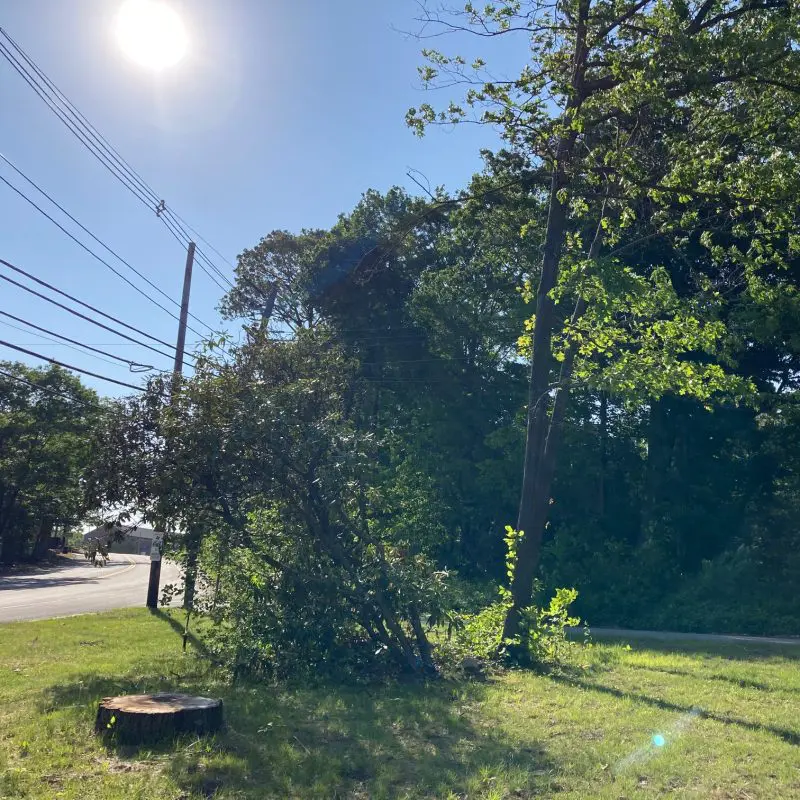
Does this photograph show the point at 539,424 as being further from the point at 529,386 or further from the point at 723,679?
the point at 723,679

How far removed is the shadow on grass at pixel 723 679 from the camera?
935 centimetres

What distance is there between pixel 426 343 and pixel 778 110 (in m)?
20.2

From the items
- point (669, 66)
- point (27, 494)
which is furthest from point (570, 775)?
point (27, 494)

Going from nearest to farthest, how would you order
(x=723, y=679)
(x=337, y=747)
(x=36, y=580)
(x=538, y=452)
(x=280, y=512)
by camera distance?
(x=337, y=747) < (x=280, y=512) < (x=723, y=679) < (x=538, y=452) < (x=36, y=580)

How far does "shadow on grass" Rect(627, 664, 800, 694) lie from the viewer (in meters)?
9.35

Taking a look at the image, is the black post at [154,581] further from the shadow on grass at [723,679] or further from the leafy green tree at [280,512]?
the shadow on grass at [723,679]

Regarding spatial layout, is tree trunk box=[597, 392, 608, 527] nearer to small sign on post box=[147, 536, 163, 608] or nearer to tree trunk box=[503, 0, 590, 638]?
small sign on post box=[147, 536, 163, 608]

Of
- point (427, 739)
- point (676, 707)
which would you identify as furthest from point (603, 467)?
point (427, 739)

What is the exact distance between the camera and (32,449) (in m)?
45.9

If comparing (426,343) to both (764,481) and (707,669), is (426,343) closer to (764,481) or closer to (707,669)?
(764,481)

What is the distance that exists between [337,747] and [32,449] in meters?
44.8

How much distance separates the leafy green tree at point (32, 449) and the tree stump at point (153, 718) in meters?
39.3

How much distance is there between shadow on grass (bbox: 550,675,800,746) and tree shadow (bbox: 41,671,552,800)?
5.33 ft

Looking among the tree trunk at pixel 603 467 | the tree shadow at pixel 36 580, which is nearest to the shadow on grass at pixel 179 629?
the tree shadow at pixel 36 580
